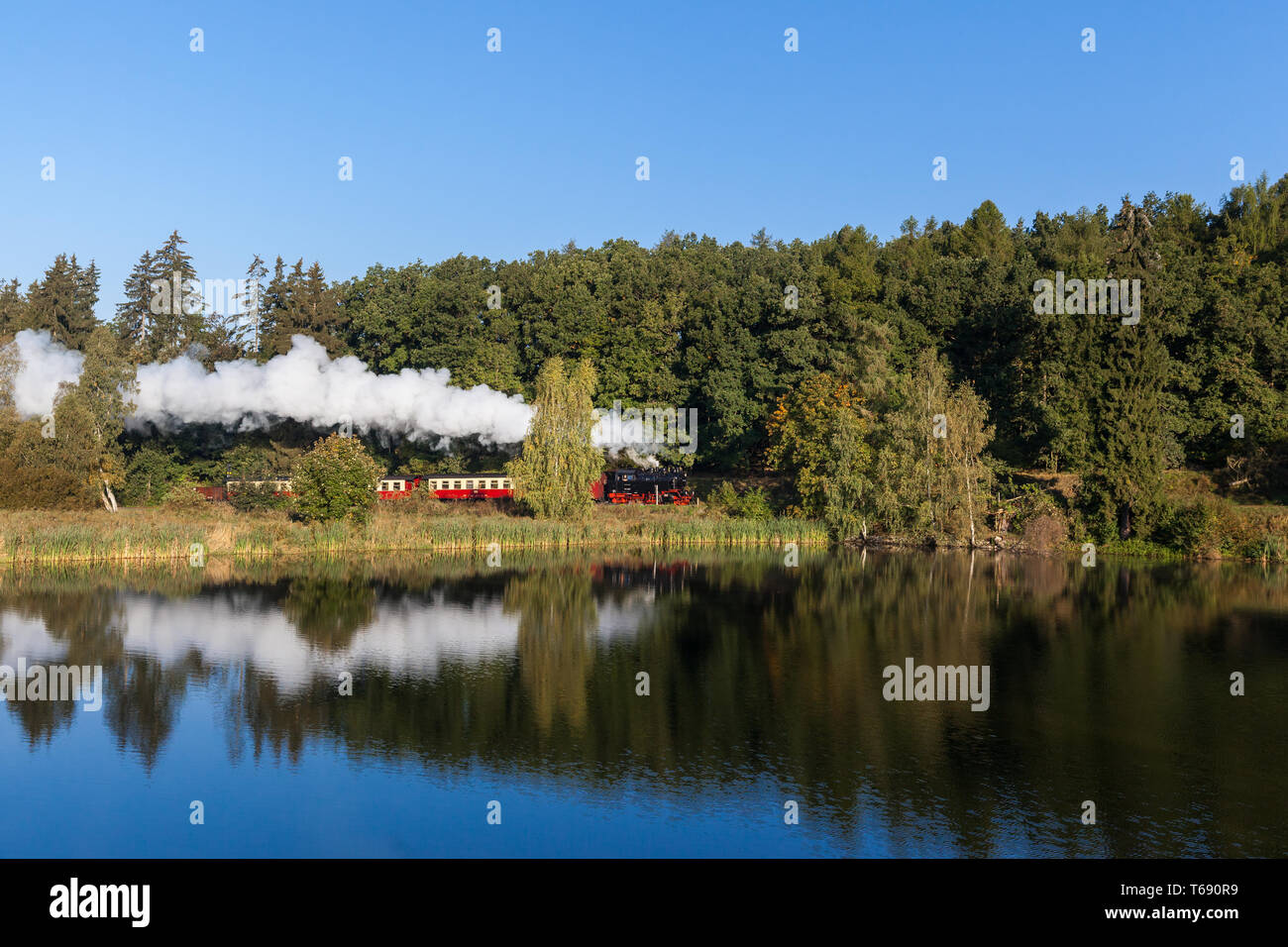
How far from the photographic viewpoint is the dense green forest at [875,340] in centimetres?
6725

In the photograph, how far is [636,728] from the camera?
940 inches

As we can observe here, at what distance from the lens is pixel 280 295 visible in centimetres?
11125

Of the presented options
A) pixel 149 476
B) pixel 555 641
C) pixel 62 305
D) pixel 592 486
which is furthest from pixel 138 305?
pixel 555 641

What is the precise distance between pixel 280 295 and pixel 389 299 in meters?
13.1

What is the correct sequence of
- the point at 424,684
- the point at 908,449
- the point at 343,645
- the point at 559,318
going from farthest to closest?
1. the point at 559,318
2. the point at 908,449
3. the point at 343,645
4. the point at 424,684

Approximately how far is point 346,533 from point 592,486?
921 inches

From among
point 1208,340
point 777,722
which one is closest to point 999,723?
point 777,722

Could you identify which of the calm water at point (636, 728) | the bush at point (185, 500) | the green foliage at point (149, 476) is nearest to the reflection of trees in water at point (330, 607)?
the calm water at point (636, 728)

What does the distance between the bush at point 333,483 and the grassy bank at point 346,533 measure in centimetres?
93

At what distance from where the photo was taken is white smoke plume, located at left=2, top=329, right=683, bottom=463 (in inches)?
2896

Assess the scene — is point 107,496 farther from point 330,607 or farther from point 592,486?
point 330,607

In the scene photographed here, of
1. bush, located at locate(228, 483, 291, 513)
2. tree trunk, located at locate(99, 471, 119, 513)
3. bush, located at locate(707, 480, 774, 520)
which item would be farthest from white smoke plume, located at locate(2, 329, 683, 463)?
bush, located at locate(707, 480, 774, 520)

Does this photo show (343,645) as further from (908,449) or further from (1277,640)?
(908,449)
